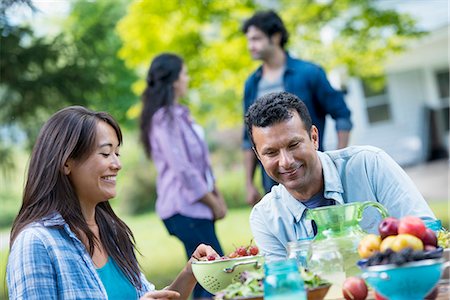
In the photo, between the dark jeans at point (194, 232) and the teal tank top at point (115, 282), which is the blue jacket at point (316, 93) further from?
the teal tank top at point (115, 282)

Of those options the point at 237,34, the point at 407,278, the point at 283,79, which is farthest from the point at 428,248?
the point at 237,34

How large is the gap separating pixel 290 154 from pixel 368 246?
81 centimetres

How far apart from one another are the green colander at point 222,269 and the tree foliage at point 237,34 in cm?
877

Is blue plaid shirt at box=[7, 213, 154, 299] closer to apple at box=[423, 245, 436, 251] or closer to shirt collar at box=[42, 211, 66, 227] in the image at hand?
shirt collar at box=[42, 211, 66, 227]

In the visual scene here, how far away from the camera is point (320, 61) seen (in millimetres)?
13594

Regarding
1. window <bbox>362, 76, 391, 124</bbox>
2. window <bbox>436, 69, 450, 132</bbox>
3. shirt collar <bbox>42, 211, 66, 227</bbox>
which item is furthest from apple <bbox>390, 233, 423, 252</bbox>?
window <bbox>362, 76, 391, 124</bbox>

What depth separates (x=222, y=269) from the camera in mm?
2695

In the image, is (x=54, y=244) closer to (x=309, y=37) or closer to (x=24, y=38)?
(x=24, y=38)

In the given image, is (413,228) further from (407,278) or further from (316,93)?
(316,93)

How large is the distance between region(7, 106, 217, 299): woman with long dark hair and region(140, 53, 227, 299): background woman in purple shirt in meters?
2.41

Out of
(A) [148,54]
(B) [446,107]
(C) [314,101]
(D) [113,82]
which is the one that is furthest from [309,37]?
(B) [446,107]

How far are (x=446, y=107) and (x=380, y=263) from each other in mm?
19388

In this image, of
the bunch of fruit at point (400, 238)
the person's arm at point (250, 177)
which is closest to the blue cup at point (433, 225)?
the bunch of fruit at point (400, 238)

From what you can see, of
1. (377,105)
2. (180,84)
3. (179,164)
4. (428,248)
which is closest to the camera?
(428,248)
